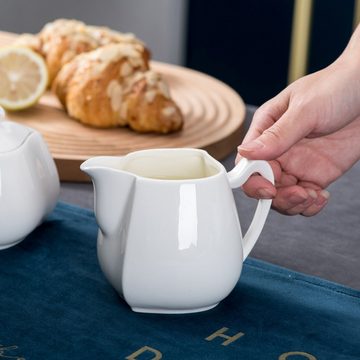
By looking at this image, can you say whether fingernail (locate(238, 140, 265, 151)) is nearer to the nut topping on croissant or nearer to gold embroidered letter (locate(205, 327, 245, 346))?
gold embroidered letter (locate(205, 327, 245, 346))

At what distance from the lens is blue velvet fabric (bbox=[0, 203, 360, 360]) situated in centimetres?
87

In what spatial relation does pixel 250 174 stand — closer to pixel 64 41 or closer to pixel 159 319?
pixel 159 319

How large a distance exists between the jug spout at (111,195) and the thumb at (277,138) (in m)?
0.14

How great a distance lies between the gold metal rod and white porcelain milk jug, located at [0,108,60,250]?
2.73 metres

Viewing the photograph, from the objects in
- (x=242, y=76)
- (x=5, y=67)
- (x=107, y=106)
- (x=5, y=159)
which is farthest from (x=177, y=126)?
(x=242, y=76)

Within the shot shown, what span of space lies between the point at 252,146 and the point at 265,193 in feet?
0.20

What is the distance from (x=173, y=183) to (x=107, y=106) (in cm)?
71

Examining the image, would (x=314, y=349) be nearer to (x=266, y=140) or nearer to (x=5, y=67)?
(x=266, y=140)

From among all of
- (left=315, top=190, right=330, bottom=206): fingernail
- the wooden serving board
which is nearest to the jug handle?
(left=315, top=190, right=330, bottom=206): fingernail

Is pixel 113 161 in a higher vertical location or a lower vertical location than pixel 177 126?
higher

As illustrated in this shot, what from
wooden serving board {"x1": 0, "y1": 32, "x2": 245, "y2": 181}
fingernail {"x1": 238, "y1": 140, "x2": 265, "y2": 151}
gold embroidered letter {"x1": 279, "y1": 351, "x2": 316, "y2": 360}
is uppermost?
fingernail {"x1": 238, "y1": 140, "x2": 265, "y2": 151}

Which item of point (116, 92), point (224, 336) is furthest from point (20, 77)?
point (224, 336)

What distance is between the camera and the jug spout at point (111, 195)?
91 cm

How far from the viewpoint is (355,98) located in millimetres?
1226
